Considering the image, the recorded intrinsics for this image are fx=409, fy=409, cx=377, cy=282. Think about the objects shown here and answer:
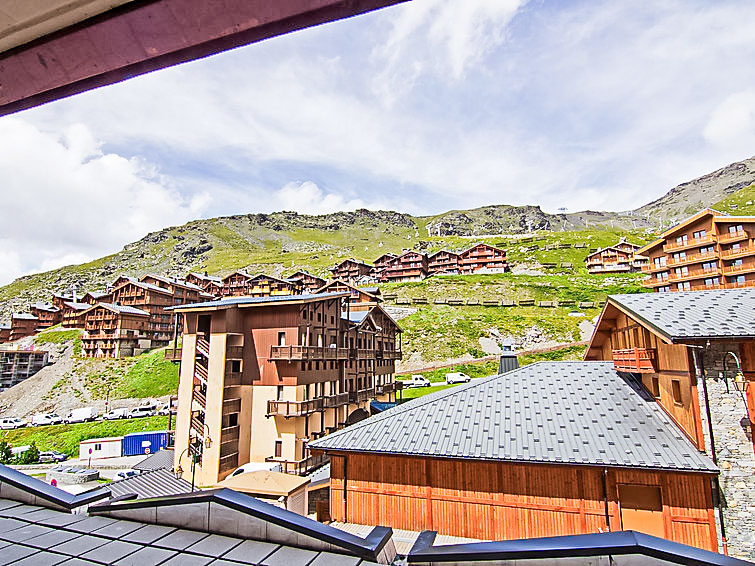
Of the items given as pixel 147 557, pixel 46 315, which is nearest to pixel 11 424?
pixel 46 315

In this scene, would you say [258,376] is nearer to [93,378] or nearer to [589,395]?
[589,395]

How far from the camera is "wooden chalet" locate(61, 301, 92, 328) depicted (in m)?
78.8

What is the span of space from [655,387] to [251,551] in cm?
1738

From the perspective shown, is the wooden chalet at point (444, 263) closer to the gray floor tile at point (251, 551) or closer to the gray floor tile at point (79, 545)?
the gray floor tile at point (251, 551)

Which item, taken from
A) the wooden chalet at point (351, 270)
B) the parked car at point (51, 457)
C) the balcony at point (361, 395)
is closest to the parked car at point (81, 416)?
the parked car at point (51, 457)

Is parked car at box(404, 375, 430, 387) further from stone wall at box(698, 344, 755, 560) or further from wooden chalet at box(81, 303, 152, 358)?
wooden chalet at box(81, 303, 152, 358)

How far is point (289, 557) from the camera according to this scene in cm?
361

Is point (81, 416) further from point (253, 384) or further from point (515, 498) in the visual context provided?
point (515, 498)

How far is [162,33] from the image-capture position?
1.82m

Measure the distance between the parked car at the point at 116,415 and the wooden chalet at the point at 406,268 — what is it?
225 ft

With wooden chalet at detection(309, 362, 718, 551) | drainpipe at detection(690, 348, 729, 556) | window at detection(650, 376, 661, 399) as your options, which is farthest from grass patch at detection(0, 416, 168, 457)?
drainpipe at detection(690, 348, 729, 556)

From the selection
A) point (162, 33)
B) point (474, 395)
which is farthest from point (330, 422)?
point (162, 33)

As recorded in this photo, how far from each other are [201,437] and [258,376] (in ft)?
16.0

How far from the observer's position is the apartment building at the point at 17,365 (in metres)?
63.0
